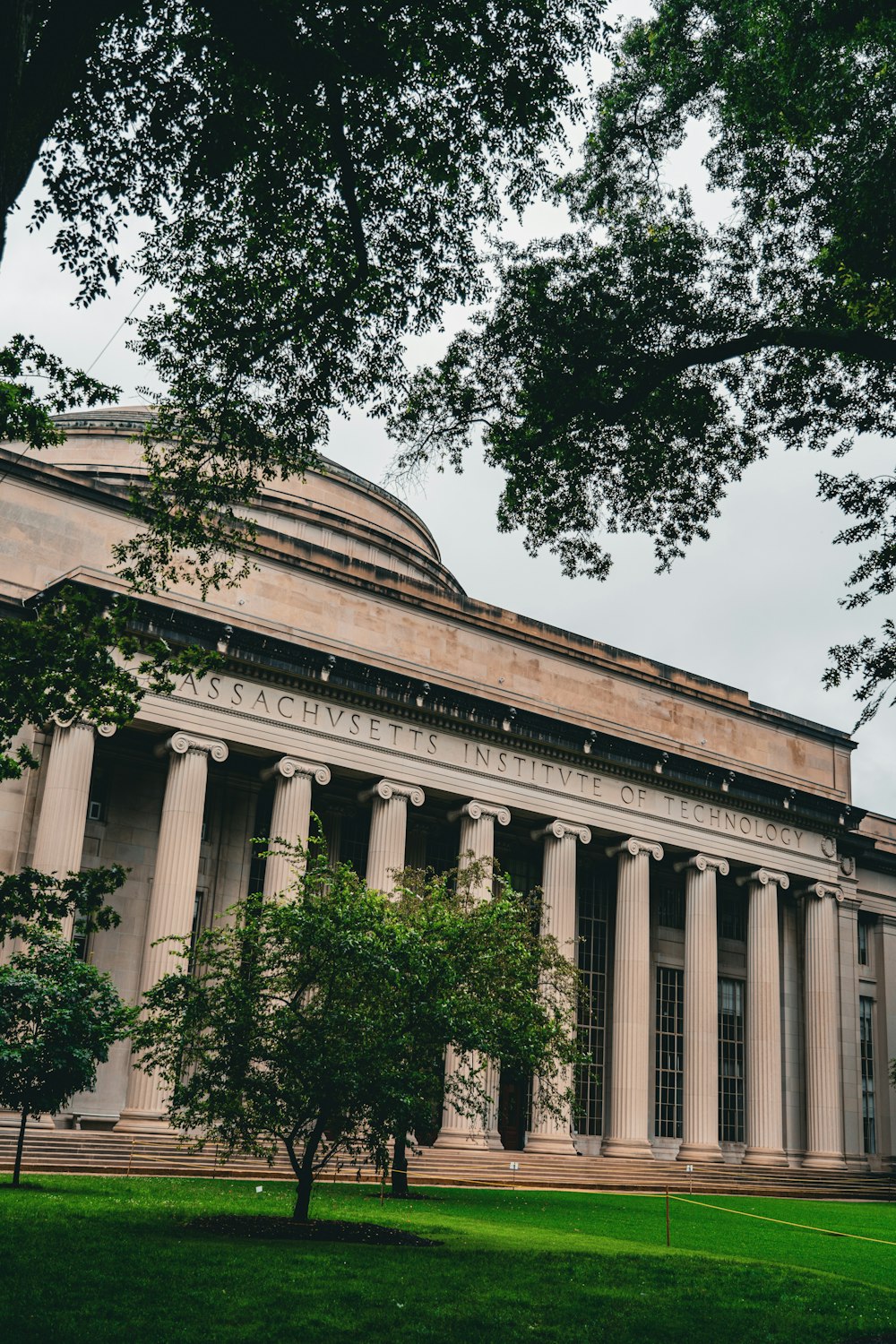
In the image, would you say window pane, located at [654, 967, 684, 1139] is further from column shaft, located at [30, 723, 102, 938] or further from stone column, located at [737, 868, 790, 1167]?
column shaft, located at [30, 723, 102, 938]

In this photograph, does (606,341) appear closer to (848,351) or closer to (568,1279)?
(848,351)

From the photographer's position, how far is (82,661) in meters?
13.8

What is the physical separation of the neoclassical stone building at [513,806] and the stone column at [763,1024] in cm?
10

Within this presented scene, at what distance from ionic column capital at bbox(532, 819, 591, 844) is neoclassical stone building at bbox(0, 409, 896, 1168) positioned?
99 mm

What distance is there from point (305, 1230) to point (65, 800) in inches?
588

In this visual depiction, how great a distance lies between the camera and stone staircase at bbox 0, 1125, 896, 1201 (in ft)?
85.9

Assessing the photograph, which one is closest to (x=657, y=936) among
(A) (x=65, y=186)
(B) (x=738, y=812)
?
(B) (x=738, y=812)

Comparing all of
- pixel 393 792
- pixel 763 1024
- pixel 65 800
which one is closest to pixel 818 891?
pixel 763 1024

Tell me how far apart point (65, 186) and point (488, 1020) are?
13.9 m

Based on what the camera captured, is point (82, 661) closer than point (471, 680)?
Yes

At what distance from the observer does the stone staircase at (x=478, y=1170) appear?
26.2m

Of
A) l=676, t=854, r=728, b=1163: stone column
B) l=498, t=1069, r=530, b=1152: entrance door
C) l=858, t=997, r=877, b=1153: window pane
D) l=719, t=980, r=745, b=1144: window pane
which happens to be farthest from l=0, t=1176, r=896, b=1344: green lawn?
l=858, t=997, r=877, b=1153: window pane

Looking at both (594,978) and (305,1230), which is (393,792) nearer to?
(594,978)

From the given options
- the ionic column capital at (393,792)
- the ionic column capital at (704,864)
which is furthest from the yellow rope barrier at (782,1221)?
the ionic column capital at (393,792)
